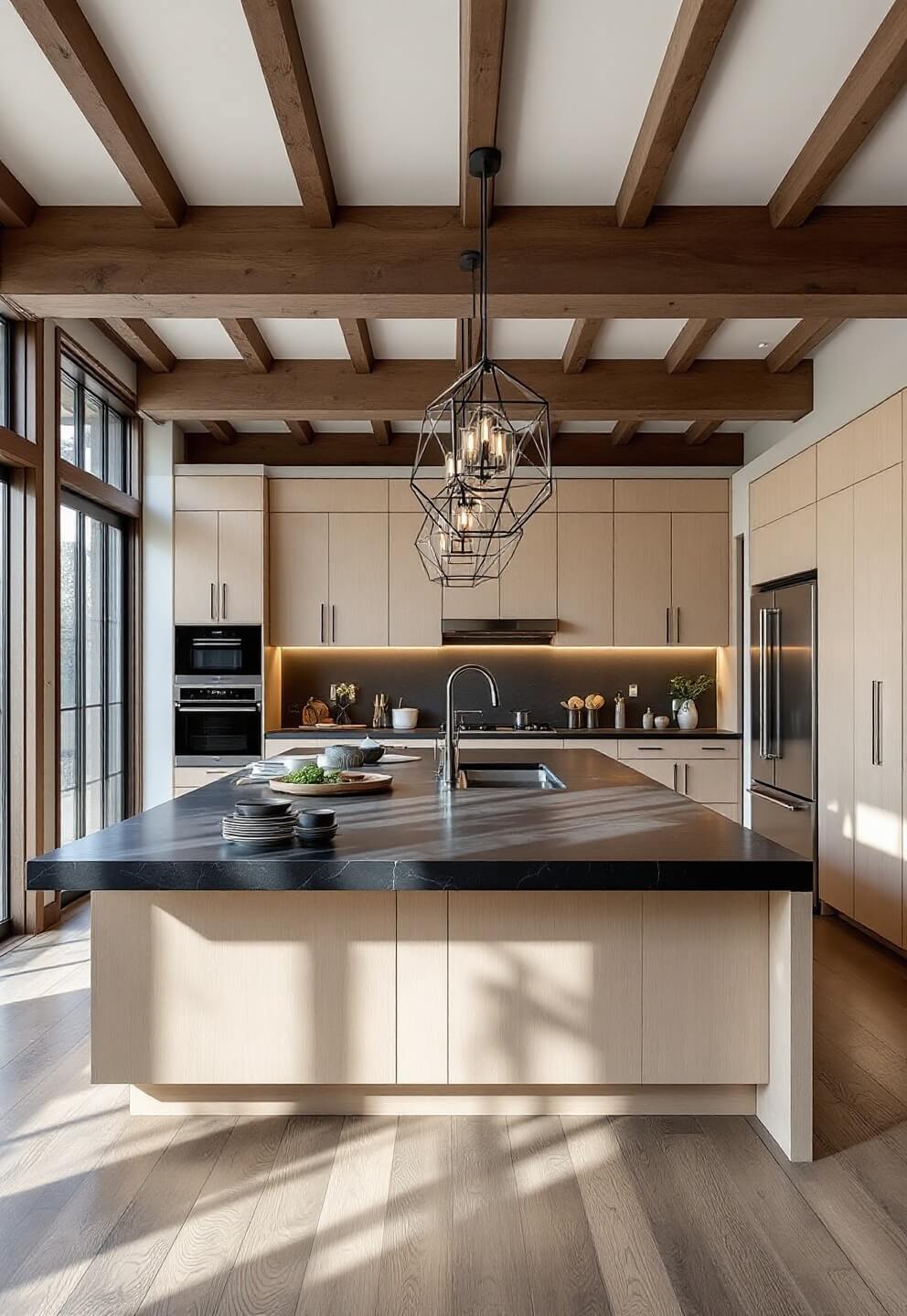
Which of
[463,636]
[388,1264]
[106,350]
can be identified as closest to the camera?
[388,1264]

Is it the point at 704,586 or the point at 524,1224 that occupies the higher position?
the point at 704,586

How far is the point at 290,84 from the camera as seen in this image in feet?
9.51

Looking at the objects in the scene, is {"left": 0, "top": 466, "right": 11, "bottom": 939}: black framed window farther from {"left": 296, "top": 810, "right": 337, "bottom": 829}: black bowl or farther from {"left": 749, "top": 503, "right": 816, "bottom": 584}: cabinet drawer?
{"left": 749, "top": 503, "right": 816, "bottom": 584}: cabinet drawer

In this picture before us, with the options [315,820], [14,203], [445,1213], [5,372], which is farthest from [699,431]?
[445,1213]

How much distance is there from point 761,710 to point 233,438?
4189 mm

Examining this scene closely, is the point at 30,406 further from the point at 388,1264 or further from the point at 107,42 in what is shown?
the point at 388,1264

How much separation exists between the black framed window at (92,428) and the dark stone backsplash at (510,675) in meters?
1.90

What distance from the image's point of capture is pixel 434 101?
3.14 m

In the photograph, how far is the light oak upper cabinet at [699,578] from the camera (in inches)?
279

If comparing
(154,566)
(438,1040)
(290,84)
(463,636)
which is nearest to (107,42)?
(290,84)

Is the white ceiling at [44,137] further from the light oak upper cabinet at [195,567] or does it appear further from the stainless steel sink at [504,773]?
the light oak upper cabinet at [195,567]

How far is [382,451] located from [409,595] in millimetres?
1135

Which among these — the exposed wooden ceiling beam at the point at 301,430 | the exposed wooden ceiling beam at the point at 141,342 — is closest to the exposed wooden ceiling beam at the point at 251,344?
the exposed wooden ceiling beam at the point at 141,342

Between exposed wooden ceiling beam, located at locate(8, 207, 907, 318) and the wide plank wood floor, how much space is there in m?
2.83
